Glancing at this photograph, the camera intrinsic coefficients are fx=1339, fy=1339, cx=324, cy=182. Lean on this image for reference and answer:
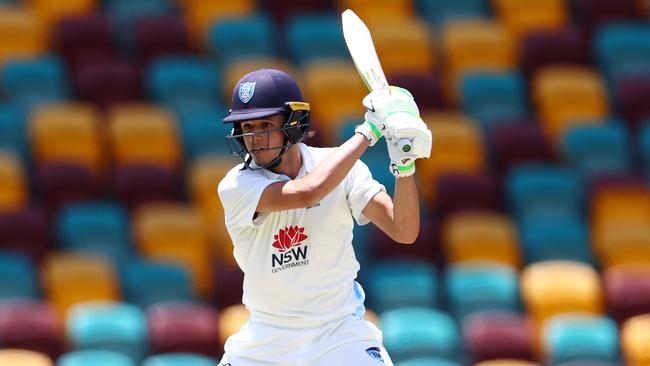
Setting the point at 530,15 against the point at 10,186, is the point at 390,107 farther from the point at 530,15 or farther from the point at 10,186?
the point at 530,15

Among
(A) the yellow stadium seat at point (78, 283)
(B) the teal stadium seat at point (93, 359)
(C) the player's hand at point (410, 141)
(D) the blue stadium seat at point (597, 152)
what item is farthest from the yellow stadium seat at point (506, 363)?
(C) the player's hand at point (410, 141)

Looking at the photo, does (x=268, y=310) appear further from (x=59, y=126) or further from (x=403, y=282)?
(x=59, y=126)

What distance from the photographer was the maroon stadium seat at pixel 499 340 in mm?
7121

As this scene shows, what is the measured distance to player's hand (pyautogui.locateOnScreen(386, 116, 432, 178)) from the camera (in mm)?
4270

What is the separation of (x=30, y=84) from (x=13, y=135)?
0.55 metres

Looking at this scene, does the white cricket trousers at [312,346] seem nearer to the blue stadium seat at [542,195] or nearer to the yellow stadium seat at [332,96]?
the blue stadium seat at [542,195]

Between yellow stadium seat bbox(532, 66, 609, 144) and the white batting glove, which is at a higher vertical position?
the white batting glove

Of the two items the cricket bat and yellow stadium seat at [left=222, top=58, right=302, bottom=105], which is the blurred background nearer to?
yellow stadium seat at [left=222, top=58, right=302, bottom=105]

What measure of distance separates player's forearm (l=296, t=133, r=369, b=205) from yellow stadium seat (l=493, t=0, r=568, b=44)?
5644 millimetres

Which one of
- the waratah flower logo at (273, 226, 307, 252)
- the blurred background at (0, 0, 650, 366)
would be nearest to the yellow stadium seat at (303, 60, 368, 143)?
the blurred background at (0, 0, 650, 366)

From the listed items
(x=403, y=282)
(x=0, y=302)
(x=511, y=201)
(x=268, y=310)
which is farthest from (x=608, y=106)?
(x=268, y=310)

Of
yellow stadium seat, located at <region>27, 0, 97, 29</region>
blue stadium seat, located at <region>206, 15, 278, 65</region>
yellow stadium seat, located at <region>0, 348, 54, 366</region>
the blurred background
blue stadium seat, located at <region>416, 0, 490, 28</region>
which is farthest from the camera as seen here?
blue stadium seat, located at <region>416, 0, 490, 28</region>

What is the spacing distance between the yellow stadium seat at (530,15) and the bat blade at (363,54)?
5.17 metres

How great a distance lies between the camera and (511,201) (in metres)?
8.48
